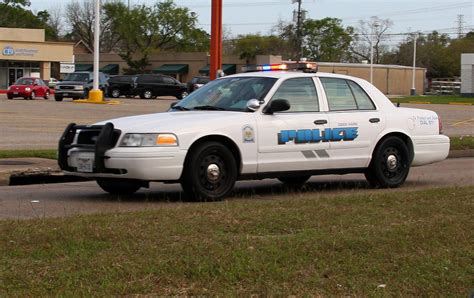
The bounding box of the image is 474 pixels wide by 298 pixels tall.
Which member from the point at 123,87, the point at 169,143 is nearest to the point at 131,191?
the point at 169,143

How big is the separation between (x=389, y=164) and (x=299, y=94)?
5.47ft

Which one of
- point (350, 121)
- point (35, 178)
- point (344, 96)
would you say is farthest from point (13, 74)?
point (350, 121)

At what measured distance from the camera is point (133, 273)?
533 centimetres

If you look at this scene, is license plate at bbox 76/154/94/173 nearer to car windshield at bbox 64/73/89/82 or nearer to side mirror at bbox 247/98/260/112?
side mirror at bbox 247/98/260/112

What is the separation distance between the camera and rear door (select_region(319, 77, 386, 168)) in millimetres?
10711

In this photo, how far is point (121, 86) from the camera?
51.2 m

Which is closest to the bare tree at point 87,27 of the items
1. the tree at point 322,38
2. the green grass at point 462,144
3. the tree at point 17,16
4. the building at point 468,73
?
the tree at point 17,16

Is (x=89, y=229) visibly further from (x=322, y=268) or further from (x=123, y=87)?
(x=123, y=87)

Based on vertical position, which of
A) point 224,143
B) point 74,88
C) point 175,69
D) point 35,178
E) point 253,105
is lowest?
point 35,178

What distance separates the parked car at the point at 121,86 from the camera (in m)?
51.0

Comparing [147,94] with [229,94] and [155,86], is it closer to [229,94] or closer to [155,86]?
[155,86]

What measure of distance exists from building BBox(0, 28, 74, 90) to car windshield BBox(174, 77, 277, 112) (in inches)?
2532

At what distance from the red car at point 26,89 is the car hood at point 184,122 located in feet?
116

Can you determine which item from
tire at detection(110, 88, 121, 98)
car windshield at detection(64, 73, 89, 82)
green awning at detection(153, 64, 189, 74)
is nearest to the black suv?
tire at detection(110, 88, 121, 98)
